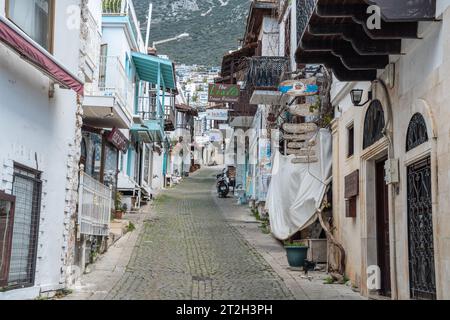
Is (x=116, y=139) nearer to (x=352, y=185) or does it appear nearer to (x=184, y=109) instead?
(x=352, y=185)

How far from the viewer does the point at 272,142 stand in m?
22.0

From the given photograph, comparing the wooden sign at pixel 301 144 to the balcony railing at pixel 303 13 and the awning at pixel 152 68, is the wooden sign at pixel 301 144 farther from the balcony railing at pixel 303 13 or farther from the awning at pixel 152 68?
the awning at pixel 152 68

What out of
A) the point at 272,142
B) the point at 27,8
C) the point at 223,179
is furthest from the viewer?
the point at 223,179

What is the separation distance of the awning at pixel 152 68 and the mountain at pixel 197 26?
49.9 metres

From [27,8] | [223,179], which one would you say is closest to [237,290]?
[27,8]

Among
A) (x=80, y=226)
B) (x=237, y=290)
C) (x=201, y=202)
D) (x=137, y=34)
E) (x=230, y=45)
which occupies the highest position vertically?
(x=230, y=45)

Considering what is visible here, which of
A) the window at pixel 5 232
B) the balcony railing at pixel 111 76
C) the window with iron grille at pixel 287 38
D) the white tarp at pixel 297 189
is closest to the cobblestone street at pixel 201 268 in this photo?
the white tarp at pixel 297 189

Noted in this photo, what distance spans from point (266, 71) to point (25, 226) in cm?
1171

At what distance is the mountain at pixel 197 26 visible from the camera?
82.9 meters

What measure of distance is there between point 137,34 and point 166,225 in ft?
31.7

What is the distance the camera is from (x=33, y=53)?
7605 mm

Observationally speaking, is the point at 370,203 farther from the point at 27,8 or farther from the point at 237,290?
the point at 27,8

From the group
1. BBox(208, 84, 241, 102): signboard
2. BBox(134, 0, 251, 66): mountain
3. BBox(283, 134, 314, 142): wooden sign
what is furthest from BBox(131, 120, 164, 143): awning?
BBox(134, 0, 251, 66): mountain

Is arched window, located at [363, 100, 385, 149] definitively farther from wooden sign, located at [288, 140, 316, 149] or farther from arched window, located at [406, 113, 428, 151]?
wooden sign, located at [288, 140, 316, 149]
